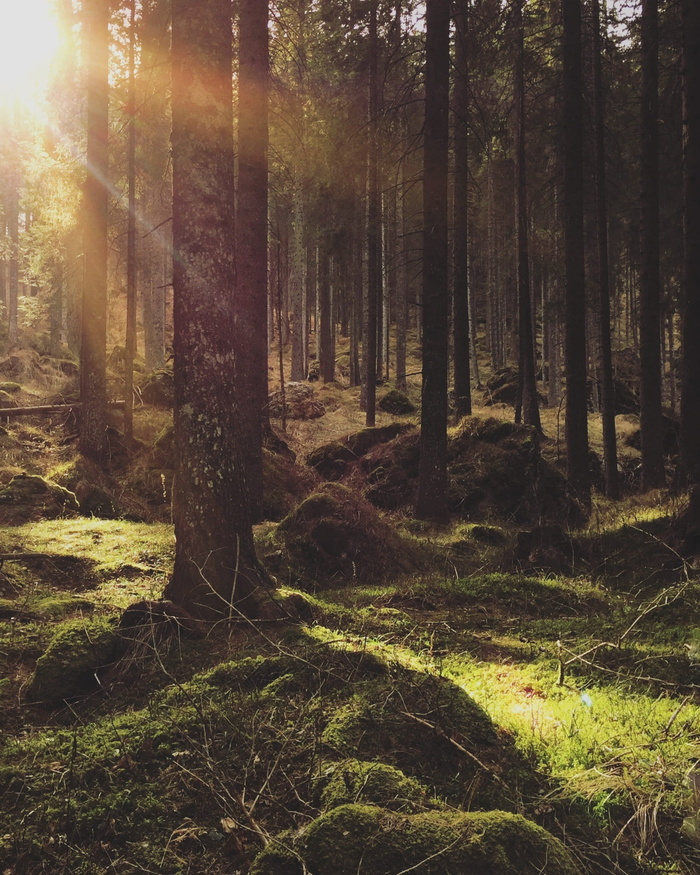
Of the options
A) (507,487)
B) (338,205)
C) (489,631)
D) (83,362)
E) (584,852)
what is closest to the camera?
(584,852)

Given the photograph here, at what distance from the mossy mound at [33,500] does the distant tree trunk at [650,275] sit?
11.4 meters

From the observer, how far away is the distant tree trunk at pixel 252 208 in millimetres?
9273

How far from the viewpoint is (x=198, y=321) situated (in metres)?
5.12

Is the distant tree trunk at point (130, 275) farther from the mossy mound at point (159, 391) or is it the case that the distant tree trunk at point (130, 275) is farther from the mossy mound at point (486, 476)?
the mossy mound at point (486, 476)

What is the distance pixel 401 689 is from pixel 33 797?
197 centimetres

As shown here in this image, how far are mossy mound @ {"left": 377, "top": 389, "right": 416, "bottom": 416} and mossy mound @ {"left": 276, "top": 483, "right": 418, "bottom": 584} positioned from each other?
50.4ft

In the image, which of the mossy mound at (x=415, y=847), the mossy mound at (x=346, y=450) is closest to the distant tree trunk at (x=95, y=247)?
the mossy mound at (x=346, y=450)

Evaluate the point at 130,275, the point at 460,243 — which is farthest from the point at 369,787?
the point at 460,243

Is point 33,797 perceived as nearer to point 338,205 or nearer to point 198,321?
point 198,321

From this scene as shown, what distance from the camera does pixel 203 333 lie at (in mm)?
5125

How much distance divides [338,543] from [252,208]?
558 cm

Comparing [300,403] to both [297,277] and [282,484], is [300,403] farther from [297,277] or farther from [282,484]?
[282,484]

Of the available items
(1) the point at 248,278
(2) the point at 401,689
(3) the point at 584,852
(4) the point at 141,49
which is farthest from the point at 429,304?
(4) the point at 141,49

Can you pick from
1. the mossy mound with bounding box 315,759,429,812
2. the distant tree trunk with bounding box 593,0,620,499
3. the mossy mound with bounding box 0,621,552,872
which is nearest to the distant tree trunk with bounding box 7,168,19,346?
the distant tree trunk with bounding box 593,0,620,499
